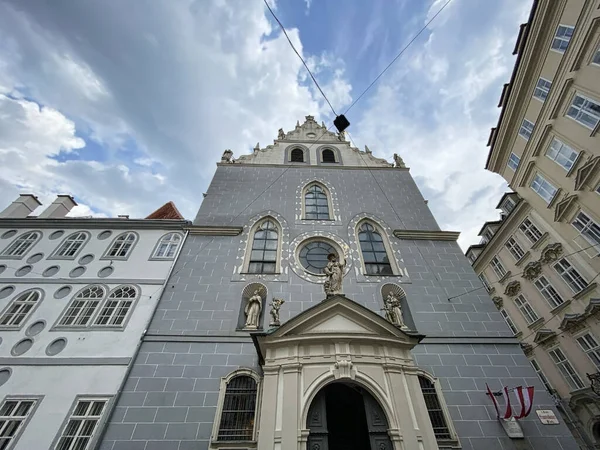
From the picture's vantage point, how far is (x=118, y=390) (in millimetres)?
7641

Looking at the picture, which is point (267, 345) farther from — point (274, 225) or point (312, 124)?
point (312, 124)

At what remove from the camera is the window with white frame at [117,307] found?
367 inches

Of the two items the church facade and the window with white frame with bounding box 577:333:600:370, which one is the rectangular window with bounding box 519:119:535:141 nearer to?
the church facade

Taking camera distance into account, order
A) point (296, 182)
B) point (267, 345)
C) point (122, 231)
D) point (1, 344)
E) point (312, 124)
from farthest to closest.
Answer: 1. point (312, 124)
2. point (296, 182)
3. point (122, 231)
4. point (1, 344)
5. point (267, 345)

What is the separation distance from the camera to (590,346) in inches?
547

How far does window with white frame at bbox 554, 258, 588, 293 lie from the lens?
14.4m

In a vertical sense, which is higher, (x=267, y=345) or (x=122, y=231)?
(x=122, y=231)

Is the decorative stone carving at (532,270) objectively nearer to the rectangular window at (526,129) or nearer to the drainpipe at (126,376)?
the rectangular window at (526,129)

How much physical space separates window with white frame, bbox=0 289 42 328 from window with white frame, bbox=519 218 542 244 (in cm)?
2558

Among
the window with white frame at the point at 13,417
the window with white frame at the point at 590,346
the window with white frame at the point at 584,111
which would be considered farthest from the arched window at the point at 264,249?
the window with white frame at the point at 590,346

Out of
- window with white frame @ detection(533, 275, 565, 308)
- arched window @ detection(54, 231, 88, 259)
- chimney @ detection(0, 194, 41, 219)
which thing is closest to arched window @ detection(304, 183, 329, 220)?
arched window @ detection(54, 231, 88, 259)

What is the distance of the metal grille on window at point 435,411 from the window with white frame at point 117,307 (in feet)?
32.7

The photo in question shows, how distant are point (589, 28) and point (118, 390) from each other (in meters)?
22.5

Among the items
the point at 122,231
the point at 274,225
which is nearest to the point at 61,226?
the point at 122,231
